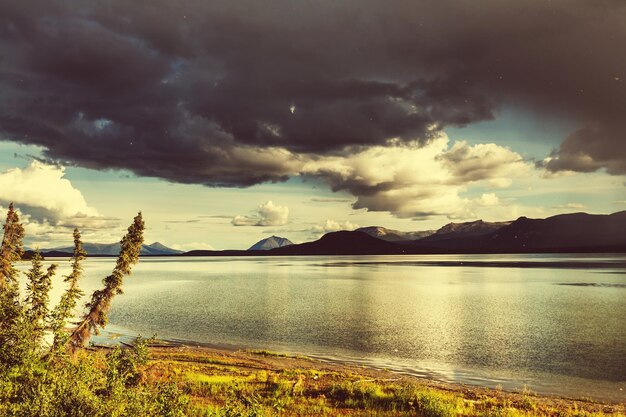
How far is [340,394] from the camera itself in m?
29.6

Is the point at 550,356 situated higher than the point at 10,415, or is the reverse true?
the point at 10,415

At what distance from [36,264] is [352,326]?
5747 centimetres

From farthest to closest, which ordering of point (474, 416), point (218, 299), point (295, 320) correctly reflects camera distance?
point (218, 299)
point (295, 320)
point (474, 416)

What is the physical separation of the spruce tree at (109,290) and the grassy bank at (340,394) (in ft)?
20.1

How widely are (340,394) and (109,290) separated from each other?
21814 mm

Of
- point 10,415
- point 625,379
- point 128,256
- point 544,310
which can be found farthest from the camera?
point 544,310

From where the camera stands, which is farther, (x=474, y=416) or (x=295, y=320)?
(x=295, y=320)

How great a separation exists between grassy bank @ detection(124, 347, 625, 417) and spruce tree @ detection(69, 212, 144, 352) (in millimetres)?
6140

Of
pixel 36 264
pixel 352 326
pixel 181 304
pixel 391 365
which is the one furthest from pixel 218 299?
pixel 36 264

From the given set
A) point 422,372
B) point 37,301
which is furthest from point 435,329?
point 37,301

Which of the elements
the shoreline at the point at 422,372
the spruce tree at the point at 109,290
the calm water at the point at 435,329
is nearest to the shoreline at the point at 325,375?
the shoreline at the point at 422,372

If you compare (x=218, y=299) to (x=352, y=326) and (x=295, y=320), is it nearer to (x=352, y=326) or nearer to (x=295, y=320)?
(x=295, y=320)

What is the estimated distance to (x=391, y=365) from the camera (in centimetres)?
4525

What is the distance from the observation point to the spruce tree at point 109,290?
34.9 metres
